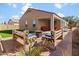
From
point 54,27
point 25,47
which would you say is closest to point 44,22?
point 54,27

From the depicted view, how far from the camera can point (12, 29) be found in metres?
3.79

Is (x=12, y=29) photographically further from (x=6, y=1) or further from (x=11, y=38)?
(x=6, y=1)

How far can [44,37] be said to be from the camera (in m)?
3.77

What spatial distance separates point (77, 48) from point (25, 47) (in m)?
0.63

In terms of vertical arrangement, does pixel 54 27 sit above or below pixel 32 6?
below

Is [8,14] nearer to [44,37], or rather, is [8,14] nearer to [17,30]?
[17,30]

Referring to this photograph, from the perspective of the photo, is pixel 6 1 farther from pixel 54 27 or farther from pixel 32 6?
pixel 54 27

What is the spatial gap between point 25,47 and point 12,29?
0.27m

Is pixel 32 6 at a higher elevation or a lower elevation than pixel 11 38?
higher

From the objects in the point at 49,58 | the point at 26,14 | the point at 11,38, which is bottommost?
the point at 49,58

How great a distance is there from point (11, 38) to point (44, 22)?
445 mm

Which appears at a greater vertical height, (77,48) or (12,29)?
(12,29)

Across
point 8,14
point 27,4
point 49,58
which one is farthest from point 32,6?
point 49,58

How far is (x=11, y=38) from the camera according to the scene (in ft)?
12.3
